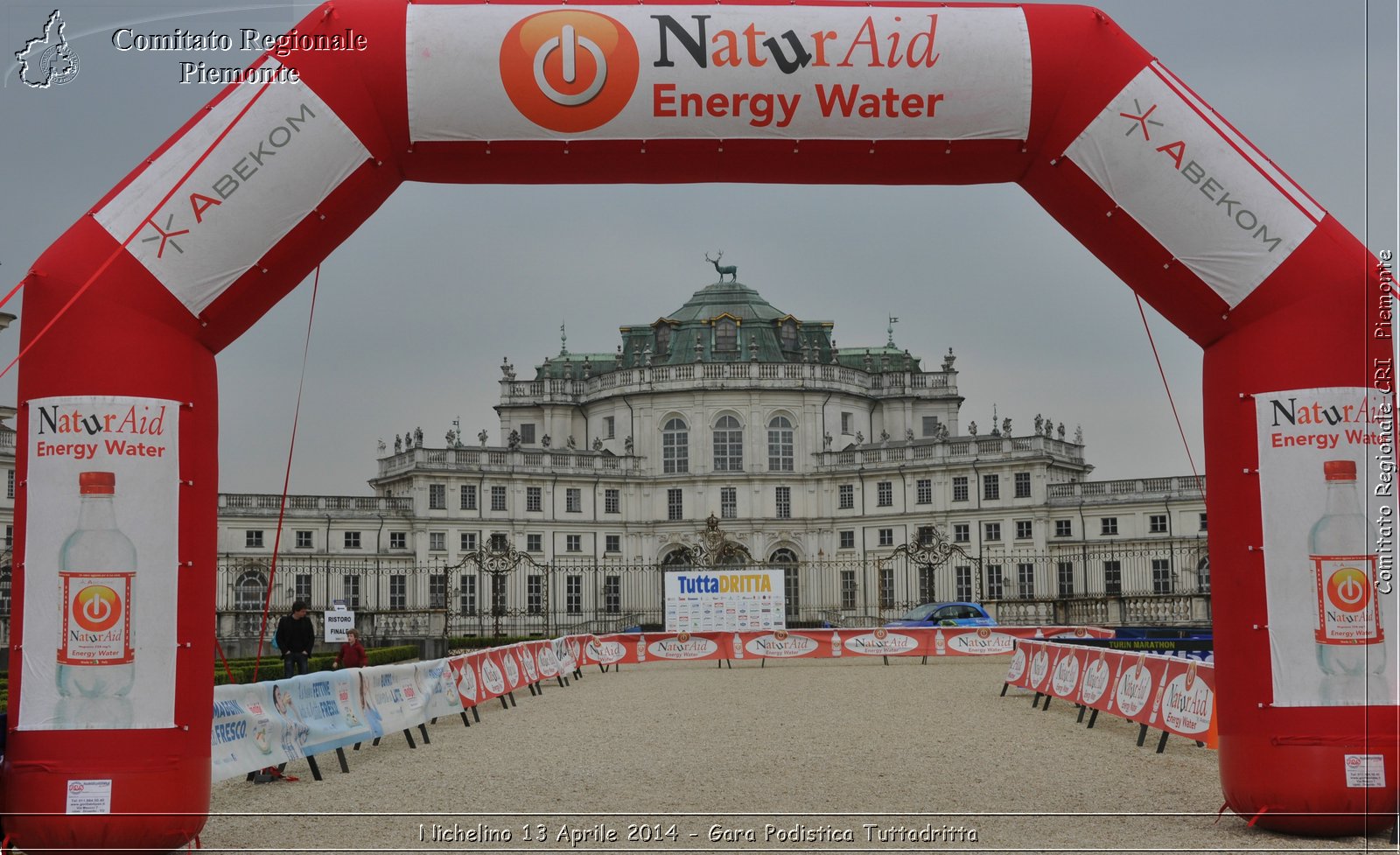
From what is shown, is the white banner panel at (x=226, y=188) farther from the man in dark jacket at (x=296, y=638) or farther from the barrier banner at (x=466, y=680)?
the barrier banner at (x=466, y=680)

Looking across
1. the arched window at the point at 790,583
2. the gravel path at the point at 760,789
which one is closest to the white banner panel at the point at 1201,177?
the gravel path at the point at 760,789

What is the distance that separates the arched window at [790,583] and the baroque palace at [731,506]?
0.16 meters

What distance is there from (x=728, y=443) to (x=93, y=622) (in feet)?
217

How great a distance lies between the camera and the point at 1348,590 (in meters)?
9.93

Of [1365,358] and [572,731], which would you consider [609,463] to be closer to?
[572,731]

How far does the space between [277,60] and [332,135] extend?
2.02ft

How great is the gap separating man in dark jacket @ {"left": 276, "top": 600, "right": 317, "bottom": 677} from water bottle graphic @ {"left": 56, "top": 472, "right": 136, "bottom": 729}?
8.87m

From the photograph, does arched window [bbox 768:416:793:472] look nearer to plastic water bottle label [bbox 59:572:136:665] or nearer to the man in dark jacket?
the man in dark jacket

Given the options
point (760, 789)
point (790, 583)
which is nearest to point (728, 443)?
point (790, 583)

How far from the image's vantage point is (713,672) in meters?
34.6

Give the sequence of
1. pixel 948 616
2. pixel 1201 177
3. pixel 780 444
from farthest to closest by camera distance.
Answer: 1. pixel 780 444
2. pixel 948 616
3. pixel 1201 177

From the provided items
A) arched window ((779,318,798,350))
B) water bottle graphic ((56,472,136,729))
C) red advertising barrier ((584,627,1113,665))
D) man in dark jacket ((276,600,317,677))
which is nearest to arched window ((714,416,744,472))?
arched window ((779,318,798,350))

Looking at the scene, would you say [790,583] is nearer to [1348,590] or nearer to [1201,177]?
[1348,590]

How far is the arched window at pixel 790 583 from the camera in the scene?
7194cm
